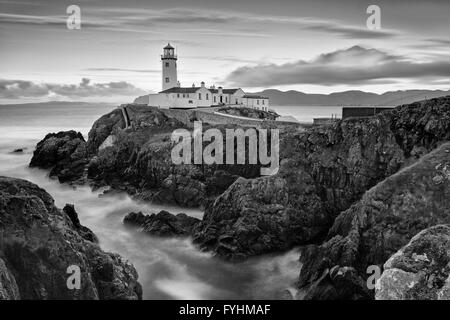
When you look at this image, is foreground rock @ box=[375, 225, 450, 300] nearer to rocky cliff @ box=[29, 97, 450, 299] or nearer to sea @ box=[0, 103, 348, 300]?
rocky cliff @ box=[29, 97, 450, 299]

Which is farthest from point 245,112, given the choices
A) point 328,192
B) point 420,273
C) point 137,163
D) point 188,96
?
point 420,273

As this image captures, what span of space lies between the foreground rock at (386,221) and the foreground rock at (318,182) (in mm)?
3719

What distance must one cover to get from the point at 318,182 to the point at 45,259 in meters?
17.5

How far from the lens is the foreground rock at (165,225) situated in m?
25.5

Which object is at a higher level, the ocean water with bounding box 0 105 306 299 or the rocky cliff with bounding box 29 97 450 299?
the rocky cliff with bounding box 29 97 450 299

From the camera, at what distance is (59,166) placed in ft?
139

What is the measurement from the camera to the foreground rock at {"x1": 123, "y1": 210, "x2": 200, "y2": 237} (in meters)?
25.5

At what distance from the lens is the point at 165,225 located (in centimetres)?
2583

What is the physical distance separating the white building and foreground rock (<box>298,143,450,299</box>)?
3644cm

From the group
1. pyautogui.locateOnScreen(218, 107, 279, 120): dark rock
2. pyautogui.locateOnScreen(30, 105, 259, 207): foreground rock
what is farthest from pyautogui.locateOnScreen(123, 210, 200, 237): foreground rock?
pyautogui.locateOnScreen(218, 107, 279, 120): dark rock

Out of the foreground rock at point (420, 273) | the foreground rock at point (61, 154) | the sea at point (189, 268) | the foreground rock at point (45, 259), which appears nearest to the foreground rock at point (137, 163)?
the foreground rock at point (61, 154)
